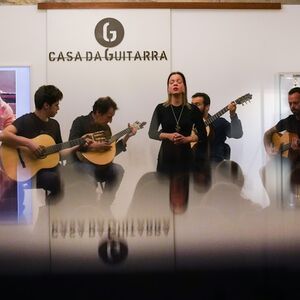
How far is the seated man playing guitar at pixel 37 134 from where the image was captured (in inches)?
80.7

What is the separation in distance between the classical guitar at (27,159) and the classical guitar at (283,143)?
106 cm

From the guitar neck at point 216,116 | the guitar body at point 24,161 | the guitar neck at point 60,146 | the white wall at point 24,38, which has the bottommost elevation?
the guitar body at point 24,161

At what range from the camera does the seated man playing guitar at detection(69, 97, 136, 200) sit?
2.07 metres

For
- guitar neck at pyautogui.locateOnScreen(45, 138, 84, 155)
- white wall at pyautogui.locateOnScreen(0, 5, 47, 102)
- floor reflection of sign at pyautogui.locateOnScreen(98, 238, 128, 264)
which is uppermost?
white wall at pyautogui.locateOnScreen(0, 5, 47, 102)

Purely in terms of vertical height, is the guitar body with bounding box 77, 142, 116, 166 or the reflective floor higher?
the guitar body with bounding box 77, 142, 116, 166

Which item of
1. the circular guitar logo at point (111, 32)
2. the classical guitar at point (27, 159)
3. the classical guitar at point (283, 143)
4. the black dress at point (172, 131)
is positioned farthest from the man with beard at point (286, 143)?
the classical guitar at point (27, 159)

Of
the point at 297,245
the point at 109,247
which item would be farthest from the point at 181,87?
the point at 297,245

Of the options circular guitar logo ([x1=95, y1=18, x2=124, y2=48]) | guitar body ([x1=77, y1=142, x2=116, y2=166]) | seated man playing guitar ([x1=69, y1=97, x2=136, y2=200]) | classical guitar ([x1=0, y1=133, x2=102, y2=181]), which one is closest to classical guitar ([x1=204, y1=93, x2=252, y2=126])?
seated man playing guitar ([x1=69, y1=97, x2=136, y2=200])

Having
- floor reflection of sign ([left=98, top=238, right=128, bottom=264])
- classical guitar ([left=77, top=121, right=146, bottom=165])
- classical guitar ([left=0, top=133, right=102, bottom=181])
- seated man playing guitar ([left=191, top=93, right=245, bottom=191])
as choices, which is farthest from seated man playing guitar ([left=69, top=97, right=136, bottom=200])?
seated man playing guitar ([left=191, top=93, right=245, bottom=191])

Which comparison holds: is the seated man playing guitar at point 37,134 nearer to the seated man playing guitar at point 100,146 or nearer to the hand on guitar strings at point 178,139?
the seated man playing guitar at point 100,146

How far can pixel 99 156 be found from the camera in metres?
2.07

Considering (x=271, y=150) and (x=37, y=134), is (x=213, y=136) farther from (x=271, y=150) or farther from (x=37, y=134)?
(x=37, y=134)

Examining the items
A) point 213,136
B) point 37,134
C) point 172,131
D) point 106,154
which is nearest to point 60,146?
point 37,134

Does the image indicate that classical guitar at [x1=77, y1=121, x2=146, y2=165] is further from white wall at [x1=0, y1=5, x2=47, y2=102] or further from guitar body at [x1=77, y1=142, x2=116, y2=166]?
white wall at [x1=0, y1=5, x2=47, y2=102]
